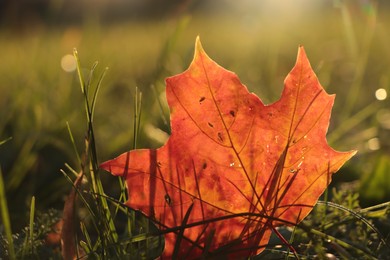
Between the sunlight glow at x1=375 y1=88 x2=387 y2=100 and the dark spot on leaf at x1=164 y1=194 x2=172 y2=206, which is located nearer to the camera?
the dark spot on leaf at x1=164 y1=194 x2=172 y2=206

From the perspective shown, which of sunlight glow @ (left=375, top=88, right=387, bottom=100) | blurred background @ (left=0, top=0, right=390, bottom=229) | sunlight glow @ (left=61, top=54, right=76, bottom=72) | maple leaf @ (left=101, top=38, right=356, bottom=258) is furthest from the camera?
sunlight glow @ (left=61, top=54, right=76, bottom=72)

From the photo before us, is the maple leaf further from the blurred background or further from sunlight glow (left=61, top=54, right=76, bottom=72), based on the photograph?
sunlight glow (left=61, top=54, right=76, bottom=72)

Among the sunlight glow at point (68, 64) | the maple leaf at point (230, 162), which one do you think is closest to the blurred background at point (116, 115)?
the sunlight glow at point (68, 64)

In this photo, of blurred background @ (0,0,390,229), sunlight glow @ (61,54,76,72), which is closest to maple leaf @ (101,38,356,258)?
blurred background @ (0,0,390,229)

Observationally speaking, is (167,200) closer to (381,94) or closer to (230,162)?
(230,162)

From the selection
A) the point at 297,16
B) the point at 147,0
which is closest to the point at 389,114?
the point at 297,16

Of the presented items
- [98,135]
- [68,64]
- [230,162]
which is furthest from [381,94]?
[68,64]

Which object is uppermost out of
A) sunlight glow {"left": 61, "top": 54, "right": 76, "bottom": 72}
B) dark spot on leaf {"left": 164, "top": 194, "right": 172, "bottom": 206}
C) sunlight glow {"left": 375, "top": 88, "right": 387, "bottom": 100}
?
sunlight glow {"left": 375, "top": 88, "right": 387, "bottom": 100}

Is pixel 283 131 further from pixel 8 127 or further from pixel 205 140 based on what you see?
pixel 8 127

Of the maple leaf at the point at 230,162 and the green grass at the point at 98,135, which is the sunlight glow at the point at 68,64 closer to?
the green grass at the point at 98,135
